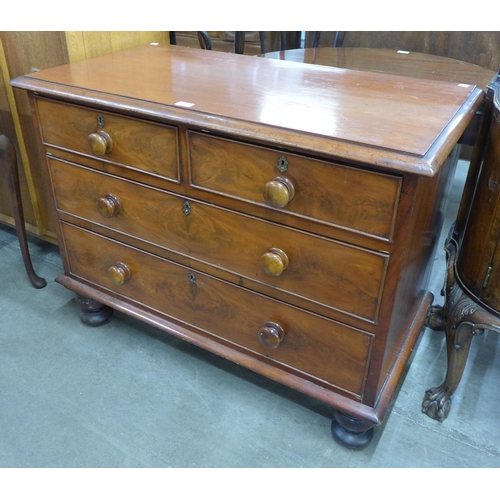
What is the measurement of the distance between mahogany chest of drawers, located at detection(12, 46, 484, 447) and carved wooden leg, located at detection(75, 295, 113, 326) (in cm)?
15

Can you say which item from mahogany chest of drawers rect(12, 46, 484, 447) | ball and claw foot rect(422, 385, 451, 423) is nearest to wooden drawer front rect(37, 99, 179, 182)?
mahogany chest of drawers rect(12, 46, 484, 447)

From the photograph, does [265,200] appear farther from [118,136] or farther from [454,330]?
[454,330]

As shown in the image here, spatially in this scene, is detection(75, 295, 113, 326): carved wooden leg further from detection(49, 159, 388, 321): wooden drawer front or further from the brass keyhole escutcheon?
the brass keyhole escutcheon

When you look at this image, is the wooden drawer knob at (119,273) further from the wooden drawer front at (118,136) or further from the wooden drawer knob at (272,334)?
the wooden drawer knob at (272,334)

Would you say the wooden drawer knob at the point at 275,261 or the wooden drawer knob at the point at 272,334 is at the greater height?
the wooden drawer knob at the point at 275,261

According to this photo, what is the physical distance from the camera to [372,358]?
3.69ft

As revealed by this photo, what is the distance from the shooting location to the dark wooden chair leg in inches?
63.5

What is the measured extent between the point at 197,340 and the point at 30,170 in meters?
0.93

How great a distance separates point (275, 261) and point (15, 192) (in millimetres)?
1033

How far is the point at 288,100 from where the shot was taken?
1135 millimetres

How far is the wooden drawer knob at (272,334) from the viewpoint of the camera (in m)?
1.21

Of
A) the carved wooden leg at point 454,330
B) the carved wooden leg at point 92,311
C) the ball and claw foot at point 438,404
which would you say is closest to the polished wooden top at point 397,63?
the carved wooden leg at point 454,330

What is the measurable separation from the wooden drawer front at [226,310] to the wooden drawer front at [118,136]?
0.27 m

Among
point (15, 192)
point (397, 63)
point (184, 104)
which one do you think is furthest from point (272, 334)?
point (397, 63)
